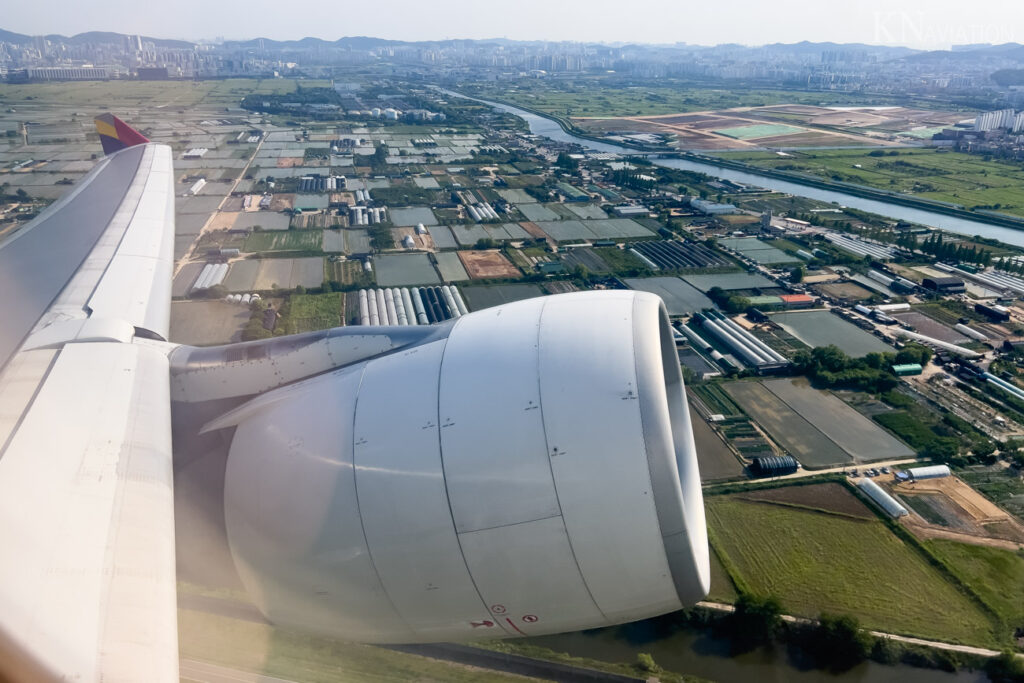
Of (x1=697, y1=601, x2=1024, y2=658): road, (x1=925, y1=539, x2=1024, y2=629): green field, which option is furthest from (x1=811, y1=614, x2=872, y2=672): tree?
(x1=925, y1=539, x2=1024, y2=629): green field

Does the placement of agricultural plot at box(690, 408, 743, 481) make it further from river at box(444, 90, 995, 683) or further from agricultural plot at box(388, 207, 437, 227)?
agricultural plot at box(388, 207, 437, 227)

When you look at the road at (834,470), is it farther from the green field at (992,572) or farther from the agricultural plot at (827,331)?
the agricultural plot at (827,331)

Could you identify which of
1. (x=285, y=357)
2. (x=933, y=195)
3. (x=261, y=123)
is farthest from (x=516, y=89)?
(x=285, y=357)

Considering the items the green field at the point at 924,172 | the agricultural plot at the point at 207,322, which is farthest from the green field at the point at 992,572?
the green field at the point at 924,172

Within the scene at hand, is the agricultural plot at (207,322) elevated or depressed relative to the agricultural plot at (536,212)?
depressed

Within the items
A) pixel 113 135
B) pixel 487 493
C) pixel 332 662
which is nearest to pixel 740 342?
pixel 332 662

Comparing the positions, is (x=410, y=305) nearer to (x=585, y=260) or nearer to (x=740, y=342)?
(x=585, y=260)
